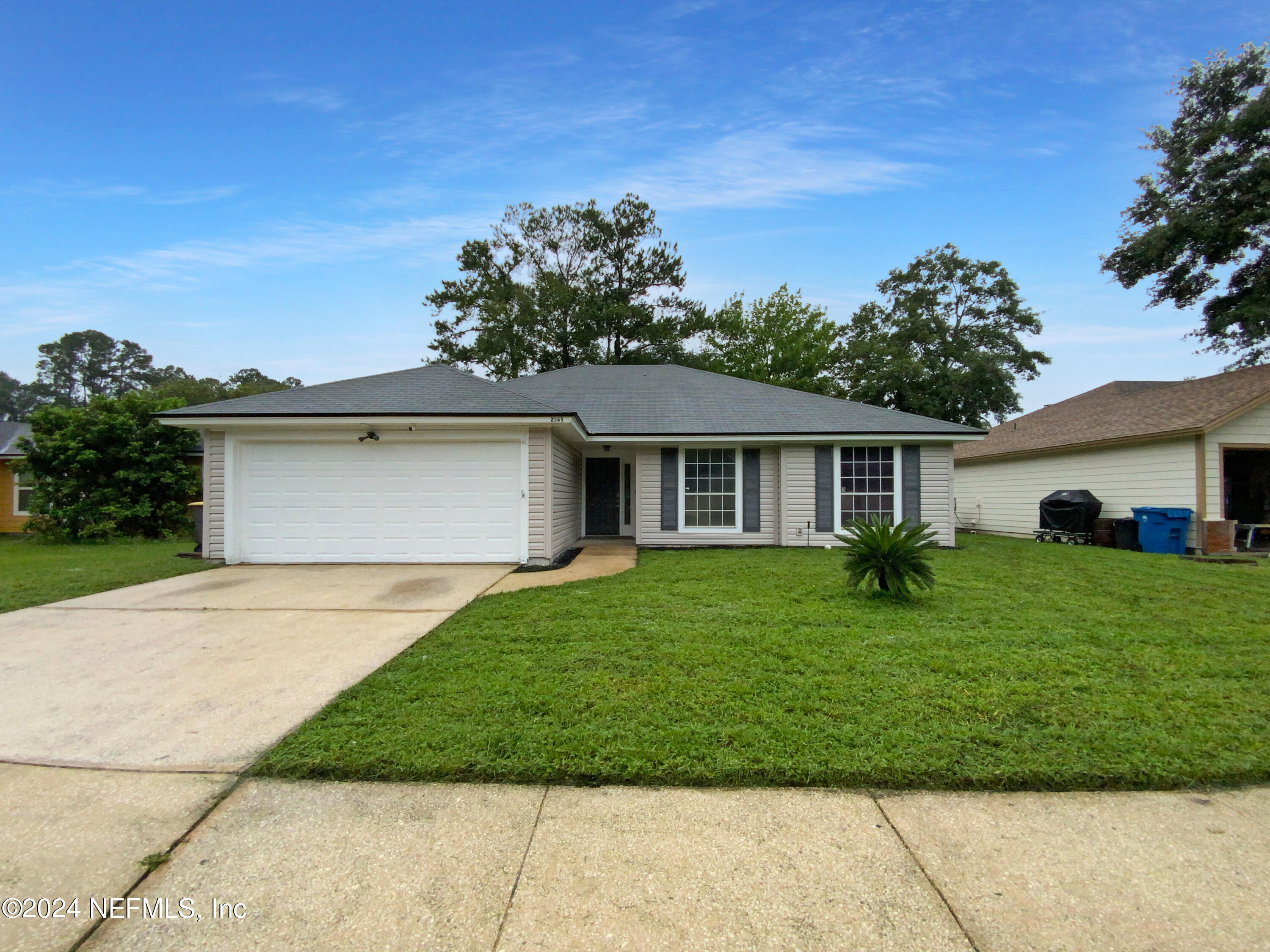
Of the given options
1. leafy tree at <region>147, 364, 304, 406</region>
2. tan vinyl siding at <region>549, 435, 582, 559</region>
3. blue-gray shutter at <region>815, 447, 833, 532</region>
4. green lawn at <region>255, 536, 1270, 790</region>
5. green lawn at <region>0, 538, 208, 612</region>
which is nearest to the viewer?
green lawn at <region>255, 536, 1270, 790</region>

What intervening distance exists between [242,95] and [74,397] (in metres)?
76.9

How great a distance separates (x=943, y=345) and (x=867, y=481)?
2198 cm

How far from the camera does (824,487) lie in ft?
36.4

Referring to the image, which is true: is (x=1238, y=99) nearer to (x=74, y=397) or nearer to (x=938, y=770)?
(x=938, y=770)

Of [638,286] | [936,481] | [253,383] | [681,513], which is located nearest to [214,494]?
[681,513]

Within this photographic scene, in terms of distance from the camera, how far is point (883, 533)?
19.9 ft

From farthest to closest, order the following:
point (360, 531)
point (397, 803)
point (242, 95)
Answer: point (242, 95)
point (360, 531)
point (397, 803)

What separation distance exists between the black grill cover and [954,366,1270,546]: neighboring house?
1.54 ft

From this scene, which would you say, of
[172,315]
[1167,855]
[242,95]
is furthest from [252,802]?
[172,315]

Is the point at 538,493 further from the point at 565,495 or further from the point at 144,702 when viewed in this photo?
the point at 144,702

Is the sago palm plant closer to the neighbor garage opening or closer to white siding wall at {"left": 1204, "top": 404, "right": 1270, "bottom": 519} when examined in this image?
white siding wall at {"left": 1204, "top": 404, "right": 1270, "bottom": 519}

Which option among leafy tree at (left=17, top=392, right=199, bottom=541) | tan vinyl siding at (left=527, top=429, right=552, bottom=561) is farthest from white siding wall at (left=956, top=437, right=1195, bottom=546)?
leafy tree at (left=17, top=392, right=199, bottom=541)

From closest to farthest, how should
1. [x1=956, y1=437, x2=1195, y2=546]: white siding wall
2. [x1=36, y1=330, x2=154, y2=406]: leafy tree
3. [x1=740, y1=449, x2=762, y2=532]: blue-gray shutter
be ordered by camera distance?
[x1=740, y1=449, x2=762, y2=532]: blue-gray shutter, [x1=956, y1=437, x2=1195, y2=546]: white siding wall, [x1=36, y1=330, x2=154, y2=406]: leafy tree

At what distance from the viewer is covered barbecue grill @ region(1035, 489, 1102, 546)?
12.8 meters
